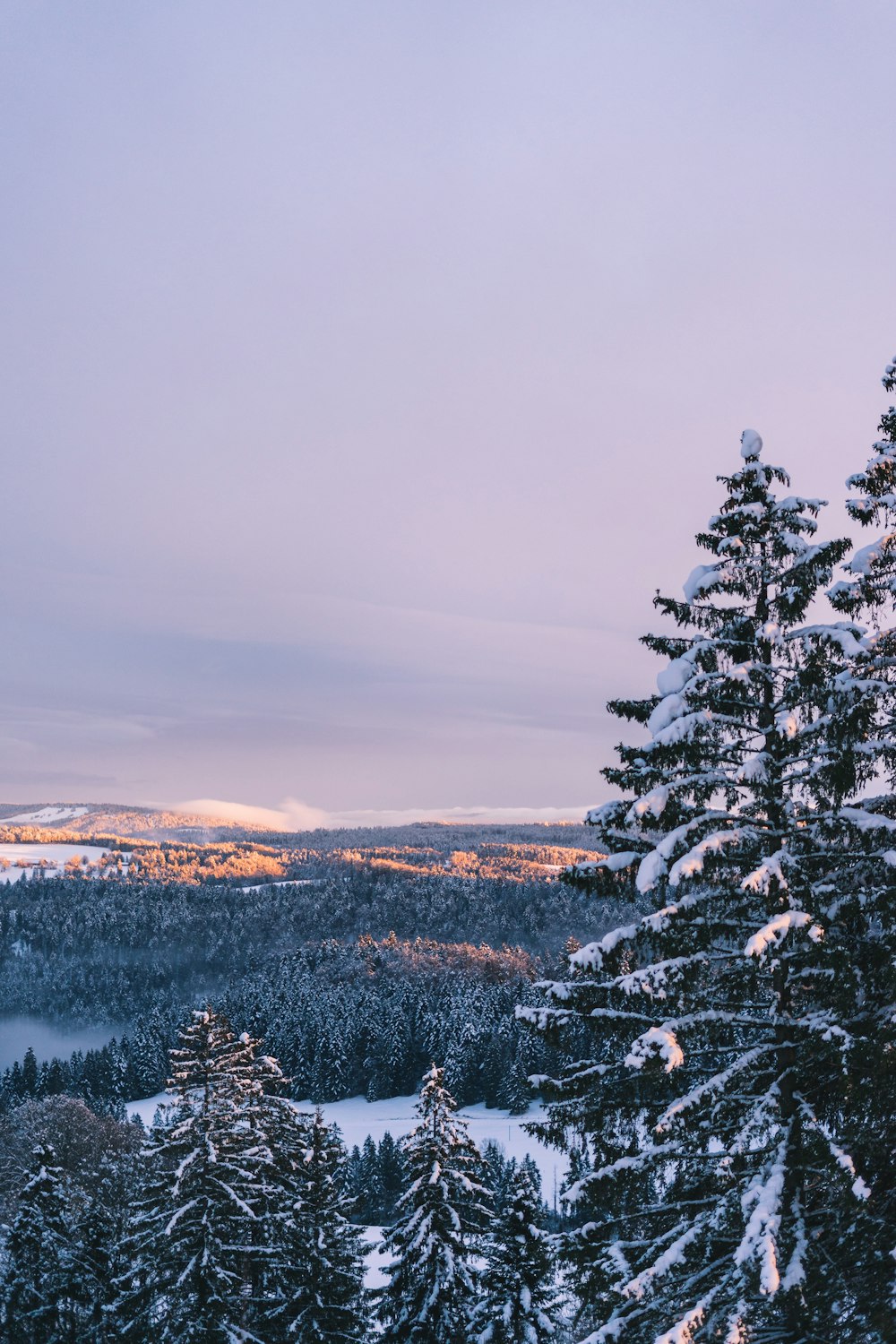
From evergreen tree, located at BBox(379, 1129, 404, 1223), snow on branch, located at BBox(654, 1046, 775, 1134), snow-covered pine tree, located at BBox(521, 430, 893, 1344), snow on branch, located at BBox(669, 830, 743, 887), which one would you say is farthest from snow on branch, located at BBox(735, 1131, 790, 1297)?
evergreen tree, located at BBox(379, 1129, 404, 1223)

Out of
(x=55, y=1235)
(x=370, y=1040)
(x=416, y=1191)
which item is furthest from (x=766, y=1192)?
(x=370, y=1040)

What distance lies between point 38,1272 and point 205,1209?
16.3m

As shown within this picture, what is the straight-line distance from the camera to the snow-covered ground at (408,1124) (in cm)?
8594

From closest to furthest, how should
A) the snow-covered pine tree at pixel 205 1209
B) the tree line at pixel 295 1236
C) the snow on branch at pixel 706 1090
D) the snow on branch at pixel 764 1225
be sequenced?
1. the snow on branch at pixel 764 1225
2. the snow on branch at pixel 706 1090
3. the snow-covered pine tree at pixel 205 1209
4. the tree line at pixel 295 1236

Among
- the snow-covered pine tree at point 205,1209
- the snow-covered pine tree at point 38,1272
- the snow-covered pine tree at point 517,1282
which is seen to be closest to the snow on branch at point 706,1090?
the snow-covered pine tree at point 517,1282

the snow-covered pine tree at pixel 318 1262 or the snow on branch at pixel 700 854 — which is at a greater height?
the snow on branch at pixel 700 854

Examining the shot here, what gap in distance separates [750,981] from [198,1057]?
60.4ft

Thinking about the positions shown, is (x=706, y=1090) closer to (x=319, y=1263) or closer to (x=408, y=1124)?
(x=319, y=1263)

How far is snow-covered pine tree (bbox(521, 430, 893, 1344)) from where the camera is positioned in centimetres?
847

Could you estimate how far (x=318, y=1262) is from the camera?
2144cm

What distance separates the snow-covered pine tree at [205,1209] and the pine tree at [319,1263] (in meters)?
0.89

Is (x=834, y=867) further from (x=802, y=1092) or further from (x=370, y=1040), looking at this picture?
(x=370, y=1040)

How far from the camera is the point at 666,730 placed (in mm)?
9344

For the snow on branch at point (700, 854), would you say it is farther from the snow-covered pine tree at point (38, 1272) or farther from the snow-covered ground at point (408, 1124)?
the snow-covered ground at point (408, 1124)
